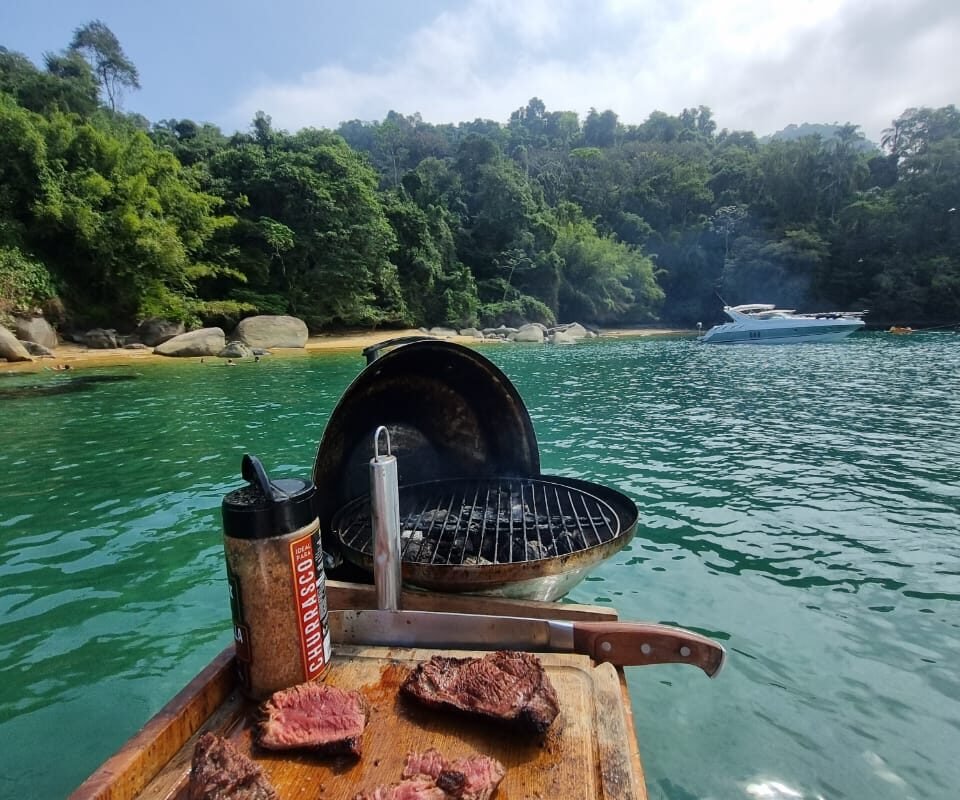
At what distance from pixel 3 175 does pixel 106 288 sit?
659 centimetres

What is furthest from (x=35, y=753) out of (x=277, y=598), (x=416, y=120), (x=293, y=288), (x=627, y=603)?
(x=416, y=120)

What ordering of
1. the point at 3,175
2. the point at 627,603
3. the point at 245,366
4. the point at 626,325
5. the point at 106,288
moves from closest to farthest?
the point at 627,603 → the point at 245,366 → the point at 3,175 → the point at 106,288 → the point at 626,325

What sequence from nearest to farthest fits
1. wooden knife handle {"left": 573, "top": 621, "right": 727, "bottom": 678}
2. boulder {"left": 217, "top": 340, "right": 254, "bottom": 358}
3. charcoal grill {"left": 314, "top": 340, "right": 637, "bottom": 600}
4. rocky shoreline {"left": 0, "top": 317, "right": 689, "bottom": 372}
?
wooden knife handle {"left": 573, "top": 621, "right": 727, "bottom": 678} → charcoal grill {"left": 314, "top": 340, "right": 637, "bottom": 600} → rocky shoreline {"left": 0, "top": 317, "right": 689, "bottom": 372} → boulder {"left": 217, "top": 340, "right": 254, "bottom": 358}

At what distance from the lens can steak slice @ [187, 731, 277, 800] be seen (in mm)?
1334

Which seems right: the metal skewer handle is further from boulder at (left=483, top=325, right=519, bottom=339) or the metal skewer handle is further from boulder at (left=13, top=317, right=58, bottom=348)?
boulder at (left=483, top=325, right=519, bottom=339)

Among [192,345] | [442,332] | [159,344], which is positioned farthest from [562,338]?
[159,344]

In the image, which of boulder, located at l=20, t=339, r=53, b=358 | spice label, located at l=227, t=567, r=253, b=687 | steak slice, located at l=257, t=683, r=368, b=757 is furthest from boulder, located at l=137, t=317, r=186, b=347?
steak slice, located at l=257, t=683, r=368, b=757

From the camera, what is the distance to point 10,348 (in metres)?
22.7

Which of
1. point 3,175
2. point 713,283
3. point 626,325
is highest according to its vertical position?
point 3,175

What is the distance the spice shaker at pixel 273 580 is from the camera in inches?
67.7

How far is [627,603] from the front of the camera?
4621mm

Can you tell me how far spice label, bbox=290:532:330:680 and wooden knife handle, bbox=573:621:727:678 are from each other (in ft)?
3.09

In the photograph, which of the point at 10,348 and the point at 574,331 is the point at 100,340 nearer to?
the point at 10,348

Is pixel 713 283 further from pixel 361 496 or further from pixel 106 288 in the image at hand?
pixel 361 496
